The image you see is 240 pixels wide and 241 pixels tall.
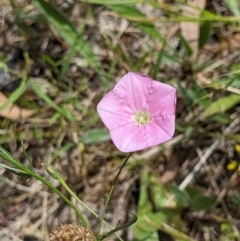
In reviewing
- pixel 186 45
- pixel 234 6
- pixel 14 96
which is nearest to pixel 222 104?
pixel 186 45

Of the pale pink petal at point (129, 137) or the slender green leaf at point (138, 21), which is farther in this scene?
the slender green leaf at point (138, 21)

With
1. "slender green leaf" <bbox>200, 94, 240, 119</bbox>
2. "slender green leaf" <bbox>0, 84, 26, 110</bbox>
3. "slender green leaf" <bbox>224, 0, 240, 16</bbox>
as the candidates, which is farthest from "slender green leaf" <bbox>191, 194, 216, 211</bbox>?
"slender green leaf" <bbox>0, 84, 26, 110</bbox>

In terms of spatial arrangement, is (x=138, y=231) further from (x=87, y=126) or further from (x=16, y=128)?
(x=16, y=128)

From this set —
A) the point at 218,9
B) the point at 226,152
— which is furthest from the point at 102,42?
the point at 226,152

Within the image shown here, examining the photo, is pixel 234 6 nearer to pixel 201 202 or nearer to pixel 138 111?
pixel 138 111

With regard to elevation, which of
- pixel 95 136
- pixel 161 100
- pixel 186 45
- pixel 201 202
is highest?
pixel 161 100

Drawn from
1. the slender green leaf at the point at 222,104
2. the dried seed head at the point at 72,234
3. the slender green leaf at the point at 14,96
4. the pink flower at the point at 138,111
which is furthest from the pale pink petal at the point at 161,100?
the slender green leaf at the point at 14,96

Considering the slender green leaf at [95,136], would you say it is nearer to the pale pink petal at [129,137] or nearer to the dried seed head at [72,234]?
the pale pink petal at [129,137]

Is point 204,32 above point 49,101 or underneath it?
above

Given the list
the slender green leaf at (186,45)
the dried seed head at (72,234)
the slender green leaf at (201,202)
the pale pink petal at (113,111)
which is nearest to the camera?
the dried seed head at (72,234)
